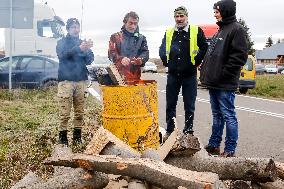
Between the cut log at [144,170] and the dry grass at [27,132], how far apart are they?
1152mm

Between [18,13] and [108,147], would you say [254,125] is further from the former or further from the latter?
[18,13]

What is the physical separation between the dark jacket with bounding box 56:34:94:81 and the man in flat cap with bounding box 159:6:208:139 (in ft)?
4.02

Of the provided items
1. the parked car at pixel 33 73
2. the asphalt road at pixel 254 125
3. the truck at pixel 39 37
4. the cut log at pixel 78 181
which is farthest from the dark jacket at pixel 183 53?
the truck at pixel 39 37

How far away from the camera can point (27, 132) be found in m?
7.43

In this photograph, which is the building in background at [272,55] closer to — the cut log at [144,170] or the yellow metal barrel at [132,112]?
the yellow metal barrel at [132,112]

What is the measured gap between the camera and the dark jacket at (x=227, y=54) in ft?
19.5

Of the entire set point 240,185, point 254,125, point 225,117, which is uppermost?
point 225,117

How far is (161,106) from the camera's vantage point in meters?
13.4

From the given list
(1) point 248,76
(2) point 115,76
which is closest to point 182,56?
(2) point 115,76

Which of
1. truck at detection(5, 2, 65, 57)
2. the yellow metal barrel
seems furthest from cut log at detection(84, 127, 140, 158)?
truck at detection(5, 2, 65, 57)

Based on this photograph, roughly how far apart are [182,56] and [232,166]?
3207 millimetres

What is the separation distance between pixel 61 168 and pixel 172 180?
1.22 meters

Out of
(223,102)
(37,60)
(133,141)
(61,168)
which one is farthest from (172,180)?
(37,60)

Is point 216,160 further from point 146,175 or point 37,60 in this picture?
point 37,60
